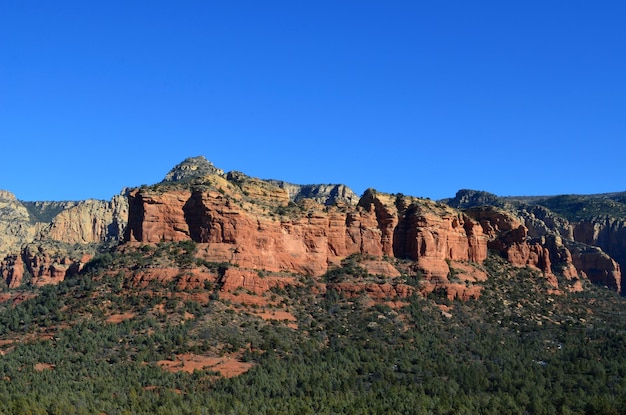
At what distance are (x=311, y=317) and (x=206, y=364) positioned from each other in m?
21.2

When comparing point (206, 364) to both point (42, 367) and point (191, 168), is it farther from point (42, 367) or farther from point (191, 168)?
point (191, 168)

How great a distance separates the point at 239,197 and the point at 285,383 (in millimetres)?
38179

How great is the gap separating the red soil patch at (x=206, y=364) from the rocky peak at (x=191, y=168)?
95519 millimetres

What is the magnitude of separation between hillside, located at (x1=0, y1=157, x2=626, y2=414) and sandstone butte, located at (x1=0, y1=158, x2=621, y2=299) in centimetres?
24

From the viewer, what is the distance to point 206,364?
79.6 metres

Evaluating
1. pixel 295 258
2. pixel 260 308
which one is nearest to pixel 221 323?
pixel 260 308

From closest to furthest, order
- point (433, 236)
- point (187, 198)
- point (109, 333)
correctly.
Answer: point (109, 333), point (187, 198), point (433, 236)

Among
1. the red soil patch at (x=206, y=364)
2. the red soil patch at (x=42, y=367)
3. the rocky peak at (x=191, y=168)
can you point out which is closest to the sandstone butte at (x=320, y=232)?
the red soil patch at (x=206, y=364)

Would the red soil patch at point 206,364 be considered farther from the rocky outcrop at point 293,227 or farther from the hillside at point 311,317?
the rocky outcrop at point 293,227

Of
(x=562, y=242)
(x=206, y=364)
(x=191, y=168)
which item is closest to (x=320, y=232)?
(x=206, y=364)

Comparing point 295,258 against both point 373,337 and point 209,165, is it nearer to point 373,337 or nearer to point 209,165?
point 373,337

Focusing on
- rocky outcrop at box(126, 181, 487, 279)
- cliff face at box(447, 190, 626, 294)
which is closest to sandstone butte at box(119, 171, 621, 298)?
rocky outcrop at box(126, 181, 487, 279)

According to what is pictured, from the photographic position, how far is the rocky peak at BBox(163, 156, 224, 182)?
17650cm

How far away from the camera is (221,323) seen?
291 ft
